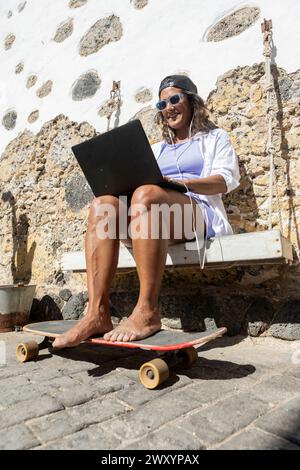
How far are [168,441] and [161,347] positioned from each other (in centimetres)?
38

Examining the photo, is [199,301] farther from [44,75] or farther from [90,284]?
[44,75]

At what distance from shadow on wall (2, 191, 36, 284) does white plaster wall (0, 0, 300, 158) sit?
35.5 inches

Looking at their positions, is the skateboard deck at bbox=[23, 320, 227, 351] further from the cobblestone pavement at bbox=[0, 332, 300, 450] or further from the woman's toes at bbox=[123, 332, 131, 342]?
the cobblestone pavement at bbox=[0, 332, 300, 450]

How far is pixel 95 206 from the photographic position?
172cm

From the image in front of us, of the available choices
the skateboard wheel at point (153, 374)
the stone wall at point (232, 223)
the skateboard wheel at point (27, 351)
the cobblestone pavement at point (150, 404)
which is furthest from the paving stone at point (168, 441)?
the stone wall at point (232, 223)

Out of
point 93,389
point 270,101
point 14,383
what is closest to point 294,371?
point 93,389

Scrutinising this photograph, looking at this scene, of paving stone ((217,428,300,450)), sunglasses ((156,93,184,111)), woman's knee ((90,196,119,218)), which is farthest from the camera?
sunglasses ((156,93,184,111))

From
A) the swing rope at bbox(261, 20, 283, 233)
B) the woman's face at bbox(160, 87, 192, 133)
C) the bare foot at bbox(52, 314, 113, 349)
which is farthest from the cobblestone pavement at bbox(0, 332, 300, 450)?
the woman's face at bbox(160, 87, 192, 133)

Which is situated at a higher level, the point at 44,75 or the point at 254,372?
the point at 44,75

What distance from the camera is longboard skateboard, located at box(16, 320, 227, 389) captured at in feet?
4.14

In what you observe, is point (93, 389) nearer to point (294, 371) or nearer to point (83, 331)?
point (83, 331)

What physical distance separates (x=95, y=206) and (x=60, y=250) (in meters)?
1.42

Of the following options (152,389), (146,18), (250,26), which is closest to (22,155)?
(146,18)

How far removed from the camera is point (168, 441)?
904 millimetres
